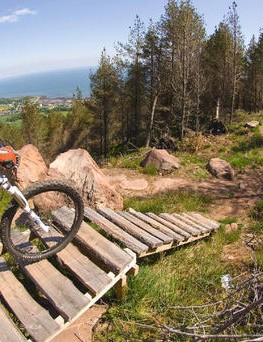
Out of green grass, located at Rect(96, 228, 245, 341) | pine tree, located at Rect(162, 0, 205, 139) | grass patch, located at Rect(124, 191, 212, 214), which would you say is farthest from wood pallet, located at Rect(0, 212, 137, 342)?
pine tree, located at Rect(162, 0, 205, 139)

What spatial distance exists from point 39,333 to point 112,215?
276cm

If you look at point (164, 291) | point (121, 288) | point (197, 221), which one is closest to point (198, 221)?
point (197, 221)

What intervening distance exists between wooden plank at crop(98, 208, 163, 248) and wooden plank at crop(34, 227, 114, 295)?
3.34 ft

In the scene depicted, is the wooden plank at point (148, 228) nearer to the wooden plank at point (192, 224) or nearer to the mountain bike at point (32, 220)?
the mountain bike at point (32, 220)

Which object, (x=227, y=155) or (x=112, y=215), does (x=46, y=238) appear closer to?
(x=112, y=215)

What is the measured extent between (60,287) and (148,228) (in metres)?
2.23

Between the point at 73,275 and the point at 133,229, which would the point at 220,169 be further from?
the point at 73,275

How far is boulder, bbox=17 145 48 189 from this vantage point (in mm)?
9492

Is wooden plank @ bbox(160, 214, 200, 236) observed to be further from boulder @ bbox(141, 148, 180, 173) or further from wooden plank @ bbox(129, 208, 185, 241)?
boulder @ bbox(141, 148, 180, 173)

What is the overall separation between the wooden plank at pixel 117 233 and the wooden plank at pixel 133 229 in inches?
5.5

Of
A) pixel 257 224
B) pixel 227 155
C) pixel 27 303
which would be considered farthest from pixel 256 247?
pixel 227 155

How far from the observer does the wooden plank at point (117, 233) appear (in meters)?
4.92

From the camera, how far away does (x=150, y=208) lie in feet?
28.7

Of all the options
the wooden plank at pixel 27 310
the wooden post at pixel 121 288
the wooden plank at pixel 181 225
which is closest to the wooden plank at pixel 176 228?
the wooden plank at pixel 181 225
